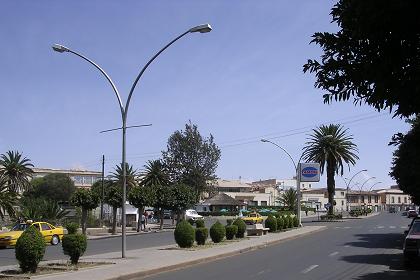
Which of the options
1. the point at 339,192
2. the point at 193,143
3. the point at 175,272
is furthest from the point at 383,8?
the point at 339,192

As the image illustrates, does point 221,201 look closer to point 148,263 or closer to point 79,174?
point 79,174

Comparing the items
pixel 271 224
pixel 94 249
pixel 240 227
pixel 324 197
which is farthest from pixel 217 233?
pixel 324 197

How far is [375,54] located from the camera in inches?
267

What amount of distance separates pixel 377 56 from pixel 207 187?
10434 cm

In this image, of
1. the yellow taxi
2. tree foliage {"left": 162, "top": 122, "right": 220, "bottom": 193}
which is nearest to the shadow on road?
the yellow taxi

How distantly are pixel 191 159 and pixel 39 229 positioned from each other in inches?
2928

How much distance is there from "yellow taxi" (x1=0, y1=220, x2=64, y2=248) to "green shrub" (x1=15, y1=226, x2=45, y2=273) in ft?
58.6

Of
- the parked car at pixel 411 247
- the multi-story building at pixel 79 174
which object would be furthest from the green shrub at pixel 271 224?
the multi-story building at pixel 79 174

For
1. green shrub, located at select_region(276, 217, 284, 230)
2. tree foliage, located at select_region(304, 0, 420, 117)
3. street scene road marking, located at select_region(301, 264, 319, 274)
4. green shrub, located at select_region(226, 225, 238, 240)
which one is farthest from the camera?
green shrub, located at select_region(276, 217, 284, 230)

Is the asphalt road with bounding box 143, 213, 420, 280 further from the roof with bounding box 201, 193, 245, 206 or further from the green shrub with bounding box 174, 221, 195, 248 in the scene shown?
the roof with bounding box 201, 193, 245, 206

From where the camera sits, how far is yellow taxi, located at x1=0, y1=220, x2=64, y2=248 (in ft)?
109

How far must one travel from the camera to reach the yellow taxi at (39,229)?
33.1m

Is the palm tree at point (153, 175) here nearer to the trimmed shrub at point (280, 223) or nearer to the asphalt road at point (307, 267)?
the trimmed shrub at point (280, 223)

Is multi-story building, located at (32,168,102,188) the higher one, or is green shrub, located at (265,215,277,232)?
multi-story building, located at (32,168,102,188)
